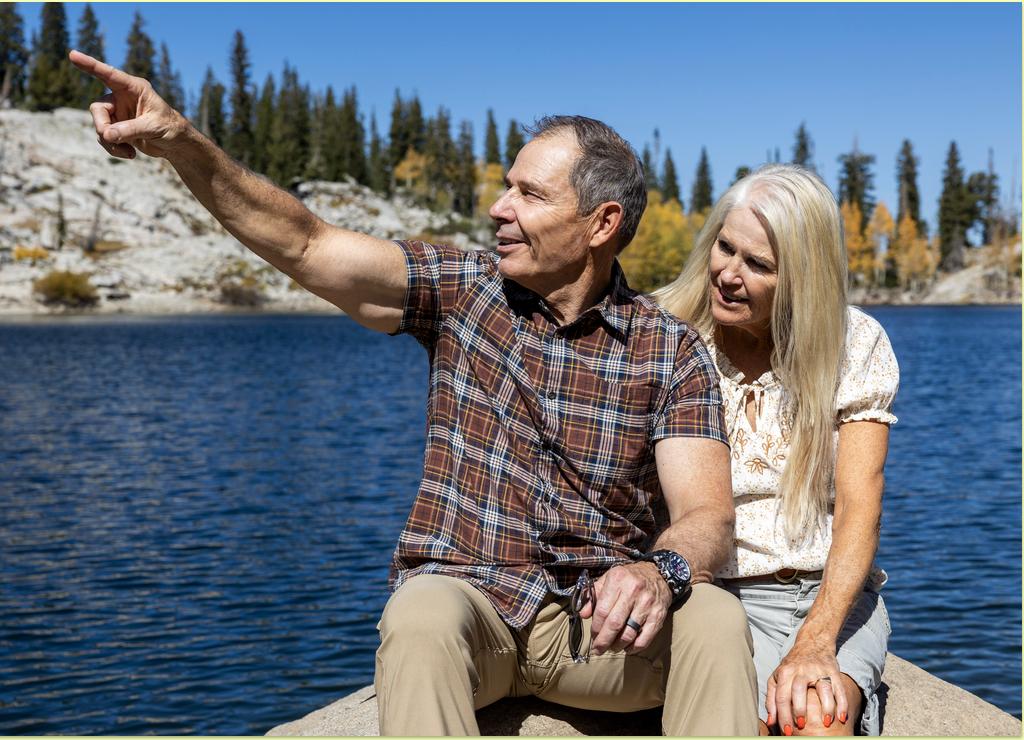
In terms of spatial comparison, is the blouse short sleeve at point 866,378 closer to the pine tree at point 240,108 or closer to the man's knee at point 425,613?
the man's knee at point 425,613

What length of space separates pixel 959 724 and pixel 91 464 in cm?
1710

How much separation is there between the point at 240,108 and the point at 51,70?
55.2 feet

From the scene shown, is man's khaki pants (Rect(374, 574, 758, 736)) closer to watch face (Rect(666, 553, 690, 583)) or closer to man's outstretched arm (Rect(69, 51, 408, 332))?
watch face (Rect(666, 553, 690, 583))

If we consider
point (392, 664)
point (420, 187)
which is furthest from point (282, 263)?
point (420, 187)

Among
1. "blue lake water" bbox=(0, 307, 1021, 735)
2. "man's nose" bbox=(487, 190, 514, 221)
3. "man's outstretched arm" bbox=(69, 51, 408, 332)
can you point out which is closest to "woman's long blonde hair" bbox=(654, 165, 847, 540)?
"man's nose" bbox=(487, 190, 514, 221)

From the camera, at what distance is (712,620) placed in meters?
2.75

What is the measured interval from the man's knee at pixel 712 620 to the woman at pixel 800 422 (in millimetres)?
413

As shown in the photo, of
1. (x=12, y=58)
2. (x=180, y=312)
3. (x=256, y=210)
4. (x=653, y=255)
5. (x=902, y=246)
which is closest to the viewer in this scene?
(x=256, y=210)

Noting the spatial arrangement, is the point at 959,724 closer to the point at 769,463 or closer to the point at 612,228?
the point at 769,463

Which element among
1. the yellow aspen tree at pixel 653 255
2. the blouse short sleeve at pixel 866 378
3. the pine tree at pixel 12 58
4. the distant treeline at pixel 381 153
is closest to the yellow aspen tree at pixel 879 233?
the distant treeline at pixel 381 153

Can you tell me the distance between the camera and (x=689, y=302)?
3.55m

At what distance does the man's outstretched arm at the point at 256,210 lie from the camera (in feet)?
9.06

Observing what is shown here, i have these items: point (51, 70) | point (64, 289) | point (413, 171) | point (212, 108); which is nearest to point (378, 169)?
point (413, 171)

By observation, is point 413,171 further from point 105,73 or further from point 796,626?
point 105,73
